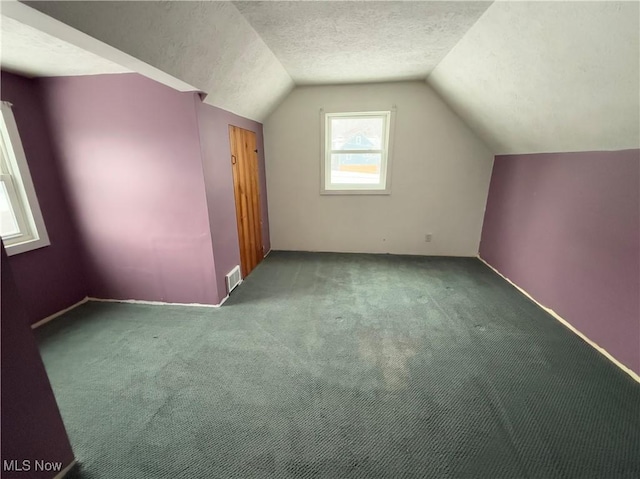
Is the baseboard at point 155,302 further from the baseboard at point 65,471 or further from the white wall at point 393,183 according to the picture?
the white wall at point 393,183

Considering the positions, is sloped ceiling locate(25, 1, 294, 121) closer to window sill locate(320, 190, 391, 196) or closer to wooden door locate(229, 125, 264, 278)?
wooden door locate(229, 125, 264, 278)

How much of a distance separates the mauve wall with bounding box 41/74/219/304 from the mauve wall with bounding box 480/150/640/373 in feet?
10.3

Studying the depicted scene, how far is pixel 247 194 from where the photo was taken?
10.6ft

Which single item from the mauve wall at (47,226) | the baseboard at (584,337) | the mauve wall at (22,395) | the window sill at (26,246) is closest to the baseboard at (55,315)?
the mauve wall at (47,226)

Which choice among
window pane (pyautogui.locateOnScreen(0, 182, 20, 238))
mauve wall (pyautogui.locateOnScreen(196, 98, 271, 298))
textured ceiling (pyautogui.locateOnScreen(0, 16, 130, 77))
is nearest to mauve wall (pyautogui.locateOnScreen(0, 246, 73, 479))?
textured ceiling (pyautogui.locateOnScreen(0, 16, 130, 77))

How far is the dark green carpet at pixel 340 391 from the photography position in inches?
49.0

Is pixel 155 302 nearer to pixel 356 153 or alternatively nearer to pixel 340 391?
pixel 340 391

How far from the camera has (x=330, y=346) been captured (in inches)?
79.7

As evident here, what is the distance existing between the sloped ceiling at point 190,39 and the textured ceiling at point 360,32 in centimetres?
14

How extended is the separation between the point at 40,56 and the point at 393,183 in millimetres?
3522

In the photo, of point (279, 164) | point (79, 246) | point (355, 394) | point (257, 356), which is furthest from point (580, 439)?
point (79, 246)

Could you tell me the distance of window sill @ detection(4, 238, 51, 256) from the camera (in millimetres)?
2078

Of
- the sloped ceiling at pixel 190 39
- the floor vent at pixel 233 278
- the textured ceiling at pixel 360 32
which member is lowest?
the floor vent at pixel 233 278

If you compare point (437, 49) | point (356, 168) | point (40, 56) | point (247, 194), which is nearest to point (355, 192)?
point (356, 168)
